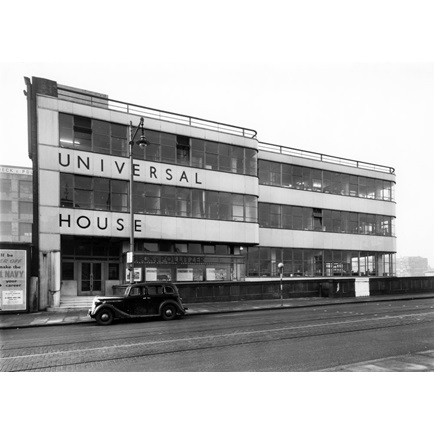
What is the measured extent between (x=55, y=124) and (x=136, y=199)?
6720 mm

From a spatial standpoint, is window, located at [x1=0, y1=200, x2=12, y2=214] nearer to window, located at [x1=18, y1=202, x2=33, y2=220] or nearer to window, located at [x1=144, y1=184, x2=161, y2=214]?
window, located at [x1=18, y1=202, x2=33, y2=220]

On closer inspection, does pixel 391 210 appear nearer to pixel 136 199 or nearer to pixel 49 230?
pixel 136 199

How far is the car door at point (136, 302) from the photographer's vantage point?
1588 cm

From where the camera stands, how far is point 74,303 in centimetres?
2227

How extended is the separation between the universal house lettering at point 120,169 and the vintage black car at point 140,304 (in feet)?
33.4

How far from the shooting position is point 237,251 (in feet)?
95.8

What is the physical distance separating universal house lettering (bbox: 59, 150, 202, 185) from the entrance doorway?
6.48 metres

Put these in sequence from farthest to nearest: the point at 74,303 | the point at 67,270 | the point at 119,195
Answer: the point at 67,270 < the point at 119,195 < the point at 74,303

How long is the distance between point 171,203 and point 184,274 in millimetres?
5176

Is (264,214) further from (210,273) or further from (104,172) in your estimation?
(104,172)

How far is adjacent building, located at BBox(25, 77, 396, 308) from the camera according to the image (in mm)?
22344

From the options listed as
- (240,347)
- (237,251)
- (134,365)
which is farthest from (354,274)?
(134,365)

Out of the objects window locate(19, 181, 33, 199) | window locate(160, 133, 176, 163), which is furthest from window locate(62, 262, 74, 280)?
window locate(19, 181, 33, 199)

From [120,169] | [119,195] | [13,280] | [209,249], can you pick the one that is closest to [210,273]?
[209,249]
